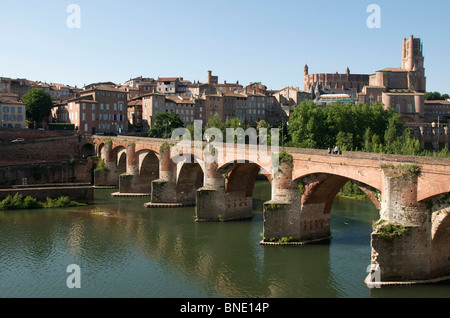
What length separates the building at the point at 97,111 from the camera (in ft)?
217

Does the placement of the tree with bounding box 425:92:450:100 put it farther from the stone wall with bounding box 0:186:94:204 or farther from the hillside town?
the stone wall with bounding box 0:186:94:204

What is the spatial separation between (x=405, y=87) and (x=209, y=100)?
4272 centimetres

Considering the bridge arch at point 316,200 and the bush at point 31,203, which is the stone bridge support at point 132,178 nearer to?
the bush at point 31,203

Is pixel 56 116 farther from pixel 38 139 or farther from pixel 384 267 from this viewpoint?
pixel 384 267

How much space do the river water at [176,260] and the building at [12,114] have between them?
29438 mm

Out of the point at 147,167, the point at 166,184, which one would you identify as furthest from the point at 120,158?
the point at 166,184

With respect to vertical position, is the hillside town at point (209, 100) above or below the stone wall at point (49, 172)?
above

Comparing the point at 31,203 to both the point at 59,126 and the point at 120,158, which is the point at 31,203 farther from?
the point at 59,126

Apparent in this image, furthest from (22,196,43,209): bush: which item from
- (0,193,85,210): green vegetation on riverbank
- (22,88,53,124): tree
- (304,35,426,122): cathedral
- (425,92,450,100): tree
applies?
(425,92,450,100): tree

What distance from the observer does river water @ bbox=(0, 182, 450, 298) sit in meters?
20.3

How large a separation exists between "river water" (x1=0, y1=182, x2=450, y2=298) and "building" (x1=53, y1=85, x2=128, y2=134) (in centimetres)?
3210

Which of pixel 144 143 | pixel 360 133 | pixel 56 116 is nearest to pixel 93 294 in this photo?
pixel 144 143

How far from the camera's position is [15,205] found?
37.7 meters

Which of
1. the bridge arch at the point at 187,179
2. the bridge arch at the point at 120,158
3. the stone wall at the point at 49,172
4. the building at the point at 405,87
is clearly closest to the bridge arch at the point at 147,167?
the bridge arch at the point at 120,158
